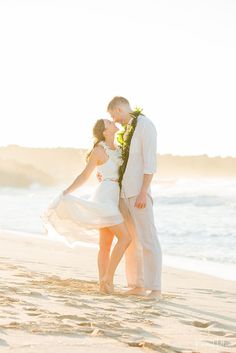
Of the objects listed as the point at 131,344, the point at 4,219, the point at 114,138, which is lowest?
the point at 4,219

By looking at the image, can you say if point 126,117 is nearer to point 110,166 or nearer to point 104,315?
point 110,166

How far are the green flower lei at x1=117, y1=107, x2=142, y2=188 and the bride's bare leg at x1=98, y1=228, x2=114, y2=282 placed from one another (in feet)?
1.69

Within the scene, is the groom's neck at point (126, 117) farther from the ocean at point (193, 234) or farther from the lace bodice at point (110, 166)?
the ocean at point (193, 234)

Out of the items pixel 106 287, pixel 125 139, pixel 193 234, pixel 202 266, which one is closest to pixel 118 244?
pixel 106 287

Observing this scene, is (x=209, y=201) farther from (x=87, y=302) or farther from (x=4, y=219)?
(x=87, y=302)

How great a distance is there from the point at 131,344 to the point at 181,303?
2.32 m

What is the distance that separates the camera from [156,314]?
5.30 metres

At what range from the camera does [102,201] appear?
6.57 meters

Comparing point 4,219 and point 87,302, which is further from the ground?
point 87,302

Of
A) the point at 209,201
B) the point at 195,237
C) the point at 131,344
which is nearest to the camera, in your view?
the point at 131,344

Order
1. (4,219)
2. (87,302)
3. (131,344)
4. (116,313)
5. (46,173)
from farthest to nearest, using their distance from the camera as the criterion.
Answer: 1. (46,173)
2. (4,219)
3. (87,302)
4. (116,313)
5. (131,344)

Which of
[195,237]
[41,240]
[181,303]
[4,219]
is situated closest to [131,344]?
[181,303]

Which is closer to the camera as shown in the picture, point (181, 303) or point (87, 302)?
point (87, 302)

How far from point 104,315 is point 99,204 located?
1764mm
